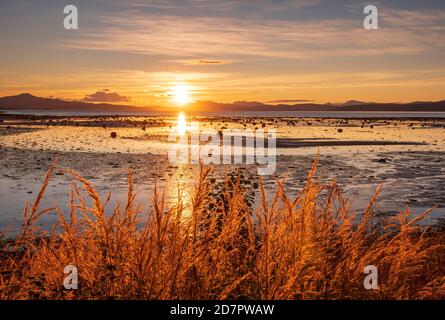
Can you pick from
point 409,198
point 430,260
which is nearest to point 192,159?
point 409,198

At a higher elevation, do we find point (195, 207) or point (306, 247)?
point (195, 207)

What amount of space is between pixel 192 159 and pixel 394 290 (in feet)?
84.4

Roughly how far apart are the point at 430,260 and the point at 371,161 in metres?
20.9

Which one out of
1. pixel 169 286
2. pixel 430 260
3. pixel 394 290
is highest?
pixel 169 286

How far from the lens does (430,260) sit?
9.72 meters

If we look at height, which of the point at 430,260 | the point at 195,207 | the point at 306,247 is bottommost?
the point at 430,260
